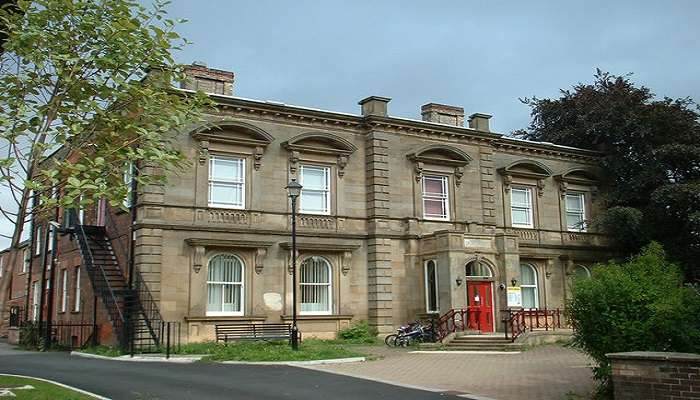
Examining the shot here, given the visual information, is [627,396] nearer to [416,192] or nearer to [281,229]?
[281,229]

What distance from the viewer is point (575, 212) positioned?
116 ft

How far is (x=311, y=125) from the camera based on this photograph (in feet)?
93.8

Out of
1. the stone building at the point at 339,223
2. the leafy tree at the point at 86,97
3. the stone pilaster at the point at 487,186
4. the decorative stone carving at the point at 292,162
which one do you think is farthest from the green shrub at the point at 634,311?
the stone pilaster at the point at 487,186

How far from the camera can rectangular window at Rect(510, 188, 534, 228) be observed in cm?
3347

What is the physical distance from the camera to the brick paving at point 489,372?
13.2 m

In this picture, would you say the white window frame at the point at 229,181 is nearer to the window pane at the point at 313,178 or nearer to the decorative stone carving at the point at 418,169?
the window pane at the point at 313,178

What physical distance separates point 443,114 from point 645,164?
32.8ft

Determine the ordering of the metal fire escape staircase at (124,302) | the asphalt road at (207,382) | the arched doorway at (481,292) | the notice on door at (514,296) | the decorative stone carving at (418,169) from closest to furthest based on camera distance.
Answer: the asphalt road at (207,382) → the metal fire escape staircase at (124,302) → the notice on door at (514,296) → the arched doorway at (481,292) → the decorative stone carving at (418,169)

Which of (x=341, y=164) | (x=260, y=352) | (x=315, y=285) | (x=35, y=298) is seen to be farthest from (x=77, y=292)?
(x=260, y=352)

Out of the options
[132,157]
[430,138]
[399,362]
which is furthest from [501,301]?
[132,157]

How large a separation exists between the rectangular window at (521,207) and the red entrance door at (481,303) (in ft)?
18.3

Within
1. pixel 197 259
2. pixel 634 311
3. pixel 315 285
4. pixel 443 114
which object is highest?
pixel 443 114

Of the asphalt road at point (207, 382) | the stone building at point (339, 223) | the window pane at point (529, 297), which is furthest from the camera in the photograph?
the window pane at point (529, 297)

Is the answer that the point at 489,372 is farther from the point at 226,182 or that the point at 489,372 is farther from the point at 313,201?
the point at 226,182
